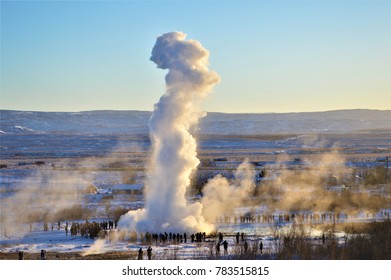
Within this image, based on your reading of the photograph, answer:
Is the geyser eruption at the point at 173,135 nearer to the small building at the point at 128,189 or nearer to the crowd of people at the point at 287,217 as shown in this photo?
the crowd of people at the point at 287,217

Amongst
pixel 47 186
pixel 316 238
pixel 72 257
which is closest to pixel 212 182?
pixel 47 186

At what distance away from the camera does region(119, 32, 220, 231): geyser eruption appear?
1238 inches

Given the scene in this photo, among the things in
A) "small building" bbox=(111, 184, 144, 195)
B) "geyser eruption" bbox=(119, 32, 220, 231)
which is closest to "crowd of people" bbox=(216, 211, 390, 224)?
"geyser eruption" bbox=(119, 32, 220, 231)

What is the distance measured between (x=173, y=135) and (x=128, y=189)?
1966 centimetres

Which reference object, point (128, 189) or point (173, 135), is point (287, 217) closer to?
point (173, 135)

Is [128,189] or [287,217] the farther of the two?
[128,189]

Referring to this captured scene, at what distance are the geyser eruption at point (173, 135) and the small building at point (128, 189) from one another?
697 inches

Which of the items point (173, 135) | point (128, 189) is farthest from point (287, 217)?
point (128, 189)

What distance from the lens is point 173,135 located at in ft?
104

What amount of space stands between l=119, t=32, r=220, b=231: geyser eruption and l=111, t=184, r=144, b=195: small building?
58.1ft

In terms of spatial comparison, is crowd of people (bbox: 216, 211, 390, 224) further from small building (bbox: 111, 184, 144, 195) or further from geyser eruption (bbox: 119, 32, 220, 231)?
small building (bbox: 111, 184, 144, 195)

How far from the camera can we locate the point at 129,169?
68.6 meters

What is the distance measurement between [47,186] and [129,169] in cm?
1876
